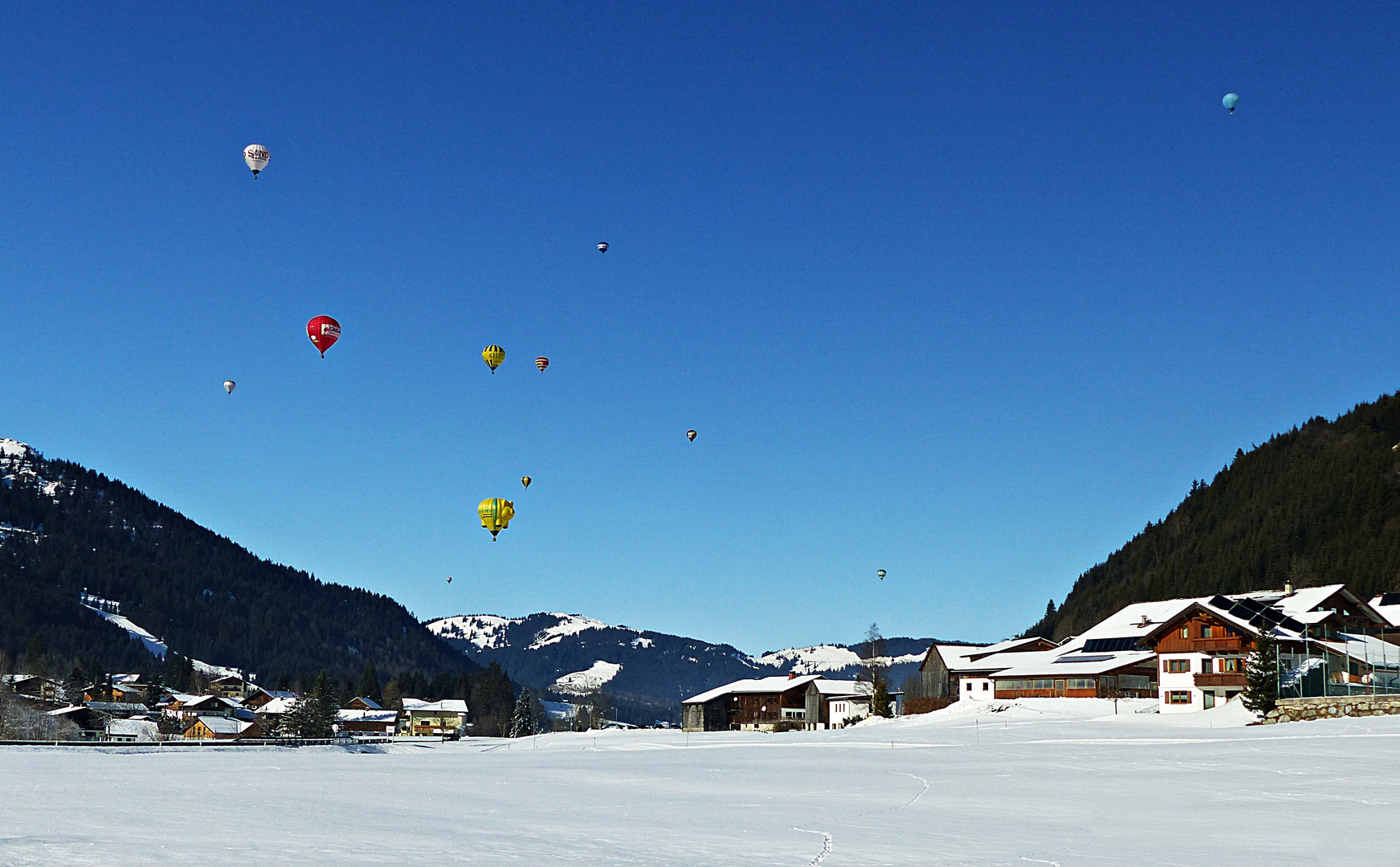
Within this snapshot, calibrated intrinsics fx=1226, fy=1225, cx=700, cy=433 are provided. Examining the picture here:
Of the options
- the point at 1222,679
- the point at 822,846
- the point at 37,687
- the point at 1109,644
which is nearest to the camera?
the point at 822,846

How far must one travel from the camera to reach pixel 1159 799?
2803 centimetres

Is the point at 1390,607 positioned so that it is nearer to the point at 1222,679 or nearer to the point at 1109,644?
the point at 1109,644

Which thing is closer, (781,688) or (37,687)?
(781,688)

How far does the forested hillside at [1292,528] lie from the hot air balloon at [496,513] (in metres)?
97.4

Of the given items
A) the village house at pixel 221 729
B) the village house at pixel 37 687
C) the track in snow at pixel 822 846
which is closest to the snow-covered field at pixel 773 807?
the track in snow at pixel 822 846

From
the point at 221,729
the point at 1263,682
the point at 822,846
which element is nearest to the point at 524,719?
the point at 221,729

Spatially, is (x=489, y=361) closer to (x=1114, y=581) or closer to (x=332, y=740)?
(x=332, y=740)

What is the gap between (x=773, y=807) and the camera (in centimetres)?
2730

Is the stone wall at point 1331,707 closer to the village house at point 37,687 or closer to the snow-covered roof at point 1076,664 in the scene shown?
the snow-covered roof at point 1076,664

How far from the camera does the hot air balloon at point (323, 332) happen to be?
6975 centimetres

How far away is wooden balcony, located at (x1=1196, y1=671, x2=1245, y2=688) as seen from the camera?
251 feet

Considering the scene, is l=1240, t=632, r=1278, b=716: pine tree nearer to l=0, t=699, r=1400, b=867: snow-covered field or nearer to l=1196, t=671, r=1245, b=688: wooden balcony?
l=0, t=699, r=1400, b=867: snow-covered field

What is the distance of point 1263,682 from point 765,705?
68224mm

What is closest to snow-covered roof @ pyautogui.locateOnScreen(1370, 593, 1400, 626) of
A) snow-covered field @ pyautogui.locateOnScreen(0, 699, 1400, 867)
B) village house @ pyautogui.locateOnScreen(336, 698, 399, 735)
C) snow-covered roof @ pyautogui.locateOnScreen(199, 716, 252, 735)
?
snow-covered field @ pyautogui.locateOnScreen(0, 699, 1400, 867)
